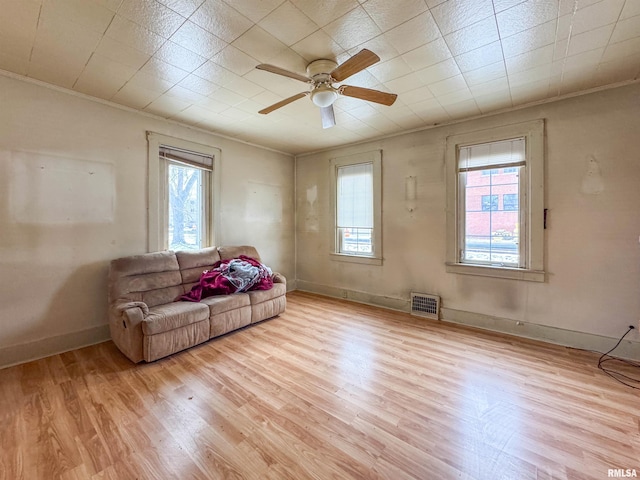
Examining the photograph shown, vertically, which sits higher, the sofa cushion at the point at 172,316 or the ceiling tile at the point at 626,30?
the ceiling tile at the point at 626,30

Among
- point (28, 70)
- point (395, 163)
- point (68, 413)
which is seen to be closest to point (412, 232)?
point (395, 163)

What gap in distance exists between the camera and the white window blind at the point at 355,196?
4.64 m

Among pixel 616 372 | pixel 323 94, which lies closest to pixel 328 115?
pixel 323 94

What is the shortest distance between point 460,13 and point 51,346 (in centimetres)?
468

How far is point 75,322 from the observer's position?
2980mm

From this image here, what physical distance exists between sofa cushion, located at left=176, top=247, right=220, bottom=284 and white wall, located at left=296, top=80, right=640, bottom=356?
112 inches

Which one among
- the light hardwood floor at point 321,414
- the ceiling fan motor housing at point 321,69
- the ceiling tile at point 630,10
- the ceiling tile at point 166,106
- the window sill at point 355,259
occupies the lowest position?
the light hardwood floor at point 321,414

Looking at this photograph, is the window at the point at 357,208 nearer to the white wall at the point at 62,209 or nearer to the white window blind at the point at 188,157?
the white window blind at the point at 188,157

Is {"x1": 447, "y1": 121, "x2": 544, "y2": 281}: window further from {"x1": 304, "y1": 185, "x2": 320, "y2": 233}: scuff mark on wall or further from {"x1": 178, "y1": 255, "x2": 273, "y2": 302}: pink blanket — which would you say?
{"x1": 178, "y1": 255, "x2": 273, "y2": 302}: pink blanket

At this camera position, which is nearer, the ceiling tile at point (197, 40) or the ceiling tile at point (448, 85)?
the ceiling tile at point (197, 40)

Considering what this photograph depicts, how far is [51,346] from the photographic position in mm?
2822

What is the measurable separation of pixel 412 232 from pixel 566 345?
2.17 meters

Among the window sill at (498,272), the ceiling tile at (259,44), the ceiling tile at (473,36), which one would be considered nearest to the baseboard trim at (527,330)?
the window sill at (498,272)

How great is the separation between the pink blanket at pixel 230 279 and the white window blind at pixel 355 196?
5.89 ft
